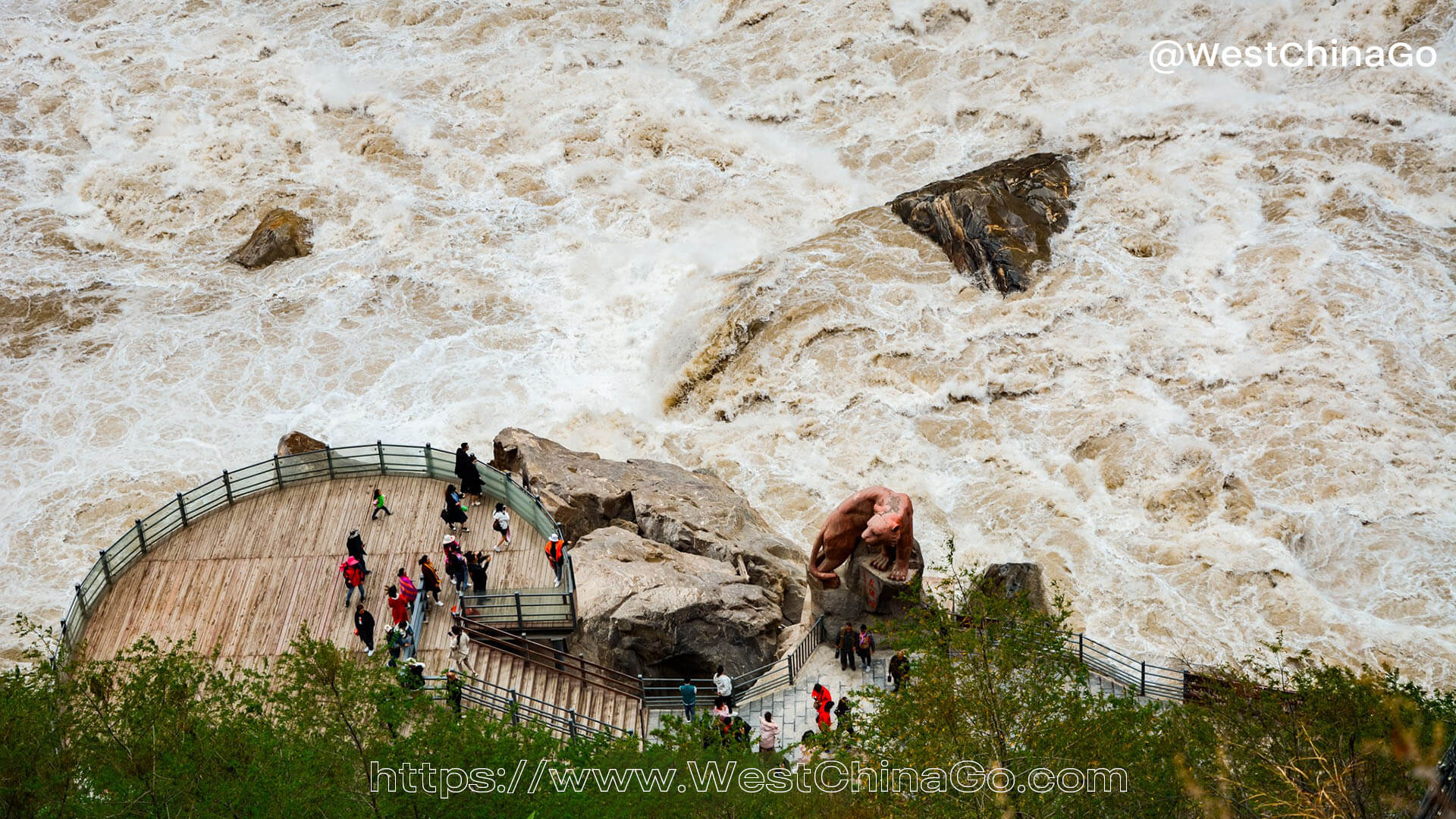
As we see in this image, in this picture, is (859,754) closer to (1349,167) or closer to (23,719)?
(23,719)

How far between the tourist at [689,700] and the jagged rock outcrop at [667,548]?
41.4 inches

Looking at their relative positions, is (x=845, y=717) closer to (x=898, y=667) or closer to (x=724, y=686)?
(x=898, y=667)

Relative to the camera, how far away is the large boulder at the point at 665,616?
24438mm

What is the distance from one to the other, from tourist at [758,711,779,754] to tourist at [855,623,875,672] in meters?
3.03

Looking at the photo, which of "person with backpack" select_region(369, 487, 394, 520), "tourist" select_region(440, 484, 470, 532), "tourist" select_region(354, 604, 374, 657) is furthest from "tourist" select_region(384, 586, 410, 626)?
"person with backpack" select_region(369, 487, 394, 520)

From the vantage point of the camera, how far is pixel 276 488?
27.9 m

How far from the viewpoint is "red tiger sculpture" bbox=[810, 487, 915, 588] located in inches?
1016

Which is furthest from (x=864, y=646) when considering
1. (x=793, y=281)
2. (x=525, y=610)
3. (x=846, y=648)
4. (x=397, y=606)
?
(x=793, y=281)

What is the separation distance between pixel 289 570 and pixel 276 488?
2957mm

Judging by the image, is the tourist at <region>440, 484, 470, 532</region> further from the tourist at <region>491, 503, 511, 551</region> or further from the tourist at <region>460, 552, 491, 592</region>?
the tourist at <region>460, 552, 491, 592</region>

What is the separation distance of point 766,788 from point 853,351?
75.9ft

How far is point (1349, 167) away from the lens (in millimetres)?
43844

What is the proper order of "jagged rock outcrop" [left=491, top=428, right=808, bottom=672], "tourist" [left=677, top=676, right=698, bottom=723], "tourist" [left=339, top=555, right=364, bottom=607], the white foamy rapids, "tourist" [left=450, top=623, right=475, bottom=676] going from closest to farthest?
"tourist" [left=450, top=623, right=475, bottom=676], "tourist" [left=677, top=676, right=698, bottom=723], "tourist" [left=339, top=555, right=364, bottom=607], "jagged rock outcrop" [left=491, top=428, right=808, bottom=672], the white foamy rapids

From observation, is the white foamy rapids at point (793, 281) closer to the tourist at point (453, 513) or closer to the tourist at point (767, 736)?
the tourist at point (767, 736)
